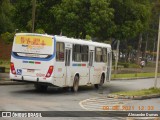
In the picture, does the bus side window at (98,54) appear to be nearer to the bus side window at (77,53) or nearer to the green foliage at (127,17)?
the bus side window at (77,53)

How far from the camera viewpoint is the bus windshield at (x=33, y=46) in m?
24.7

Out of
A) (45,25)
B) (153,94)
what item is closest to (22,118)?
(153,94)

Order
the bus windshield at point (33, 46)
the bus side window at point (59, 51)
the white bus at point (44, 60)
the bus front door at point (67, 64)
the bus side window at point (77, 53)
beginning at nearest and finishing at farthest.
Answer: the white bus at point (44, 60) < the bus windshield at point (33, 46) < the bus side window at point (59, 51) < the bus front door at point (67, 64) < the bus side window at point (77, 53)

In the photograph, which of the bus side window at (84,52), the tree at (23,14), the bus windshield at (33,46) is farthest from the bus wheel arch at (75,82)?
the tree at (23,14)

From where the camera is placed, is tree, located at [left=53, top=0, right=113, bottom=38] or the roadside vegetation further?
tree, located at [left=53, top=0, right=113, bottom=38]

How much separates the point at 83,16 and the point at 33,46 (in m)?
20.5

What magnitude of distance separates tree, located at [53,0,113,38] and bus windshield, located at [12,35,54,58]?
18.8 meters

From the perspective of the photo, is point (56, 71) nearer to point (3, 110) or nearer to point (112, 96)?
point (112, 96)

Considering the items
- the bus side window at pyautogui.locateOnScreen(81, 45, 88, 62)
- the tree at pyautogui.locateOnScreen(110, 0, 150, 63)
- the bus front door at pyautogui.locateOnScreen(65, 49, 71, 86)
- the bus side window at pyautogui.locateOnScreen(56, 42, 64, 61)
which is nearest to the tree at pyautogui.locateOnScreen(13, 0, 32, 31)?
the tree at pyautogui.locateOnScreen(110, 0, 150, 63)

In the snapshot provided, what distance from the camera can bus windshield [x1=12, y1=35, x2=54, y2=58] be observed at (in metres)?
24.7

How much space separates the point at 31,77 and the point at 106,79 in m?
9.98

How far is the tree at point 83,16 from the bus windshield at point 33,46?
1878 cm

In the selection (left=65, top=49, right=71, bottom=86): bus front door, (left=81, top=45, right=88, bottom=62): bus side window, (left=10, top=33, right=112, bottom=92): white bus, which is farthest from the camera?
(left=81, top=45, right=88, bottom=62): bus side window

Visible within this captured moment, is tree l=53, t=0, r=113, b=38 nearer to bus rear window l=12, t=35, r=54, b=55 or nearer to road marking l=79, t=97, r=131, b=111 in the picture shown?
bus rear window l=12, t=35, r=54, b=55
